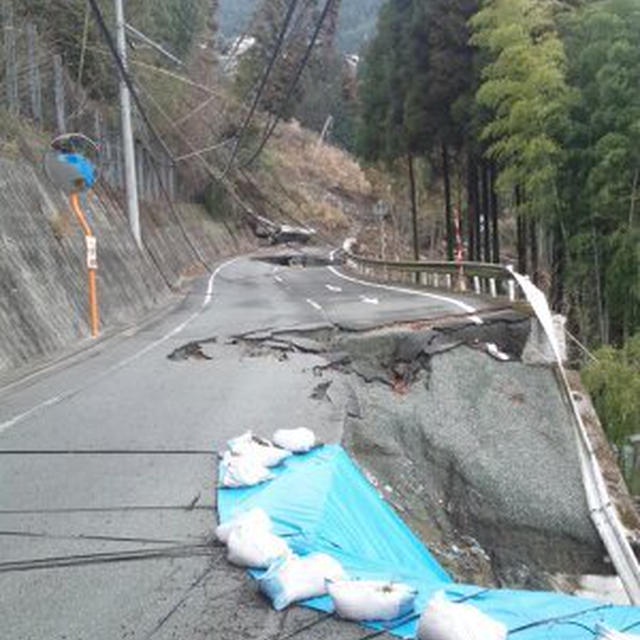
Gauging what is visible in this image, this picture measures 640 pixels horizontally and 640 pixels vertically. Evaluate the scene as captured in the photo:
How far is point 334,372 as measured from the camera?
33.9 feet

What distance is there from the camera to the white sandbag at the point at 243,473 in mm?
5949

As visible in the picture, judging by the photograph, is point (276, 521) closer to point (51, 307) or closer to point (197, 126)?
point (51, 307)

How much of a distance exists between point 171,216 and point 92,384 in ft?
95.0

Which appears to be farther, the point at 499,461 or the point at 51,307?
the point at 51,307

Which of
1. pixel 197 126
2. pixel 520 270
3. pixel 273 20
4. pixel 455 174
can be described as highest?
pixel 273 20

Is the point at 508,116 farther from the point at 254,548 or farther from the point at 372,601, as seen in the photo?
the point at 372,601

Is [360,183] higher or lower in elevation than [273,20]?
lower

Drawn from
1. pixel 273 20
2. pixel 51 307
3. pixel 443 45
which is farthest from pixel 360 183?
pixel 51 307

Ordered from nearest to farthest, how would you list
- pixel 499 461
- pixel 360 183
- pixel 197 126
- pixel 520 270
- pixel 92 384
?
pixel 499 461 → pixel 92 384 → pixel 520 270 → pixel 197 126 → pixel 360 183

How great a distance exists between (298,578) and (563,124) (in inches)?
617

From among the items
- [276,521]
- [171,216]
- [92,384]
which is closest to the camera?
[276,521]

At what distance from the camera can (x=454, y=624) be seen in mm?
3545

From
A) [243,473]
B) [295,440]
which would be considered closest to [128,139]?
[295,440]

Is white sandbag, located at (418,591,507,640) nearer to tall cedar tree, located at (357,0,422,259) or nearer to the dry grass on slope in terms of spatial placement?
tall cedar tree, located at (357,0,422,259)
